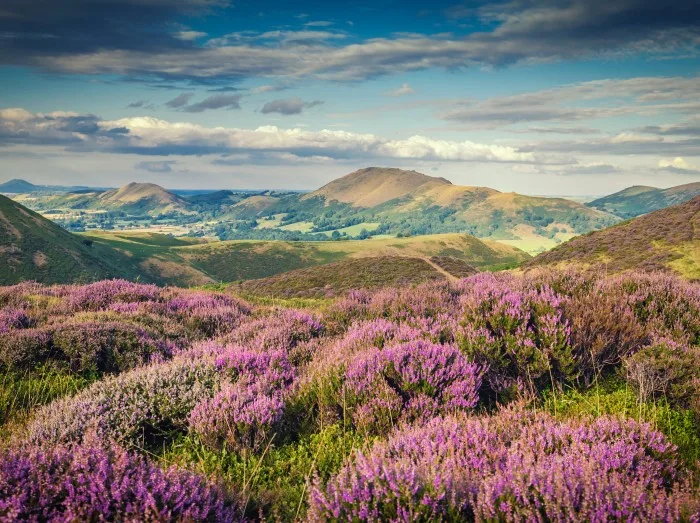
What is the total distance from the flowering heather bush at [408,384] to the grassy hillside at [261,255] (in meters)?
143

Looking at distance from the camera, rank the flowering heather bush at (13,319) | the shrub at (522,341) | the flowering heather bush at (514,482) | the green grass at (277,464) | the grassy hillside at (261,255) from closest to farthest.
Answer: the flowering heather bush at (514,482) → the green grass at (277,464) → the shrub at (522,341) → the flowering heather bush at (13,319) → the grassy hillside at (261,255)

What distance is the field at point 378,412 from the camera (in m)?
3.23

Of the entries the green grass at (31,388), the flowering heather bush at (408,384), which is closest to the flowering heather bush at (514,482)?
the flowering heather bush at (408,384)

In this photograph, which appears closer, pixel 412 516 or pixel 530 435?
pixel 412 516

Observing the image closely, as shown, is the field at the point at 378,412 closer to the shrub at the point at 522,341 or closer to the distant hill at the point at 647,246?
the shrub at the point at 522,341

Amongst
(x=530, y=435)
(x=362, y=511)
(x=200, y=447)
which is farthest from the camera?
(x=200, y=447)

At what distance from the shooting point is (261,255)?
579 ft

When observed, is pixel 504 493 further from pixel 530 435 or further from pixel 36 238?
pixel 36 238

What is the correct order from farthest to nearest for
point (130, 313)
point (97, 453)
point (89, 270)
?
point (89, 270)
point (130, 313)
point (97, 453)

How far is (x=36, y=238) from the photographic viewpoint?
373ft

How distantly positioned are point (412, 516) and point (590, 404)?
3.76m

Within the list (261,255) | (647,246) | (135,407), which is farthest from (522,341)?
(261,255)

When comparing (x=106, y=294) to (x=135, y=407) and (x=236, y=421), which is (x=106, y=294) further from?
(x=236, y=421)

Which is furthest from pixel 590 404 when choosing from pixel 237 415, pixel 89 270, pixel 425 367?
pixel 89 270
